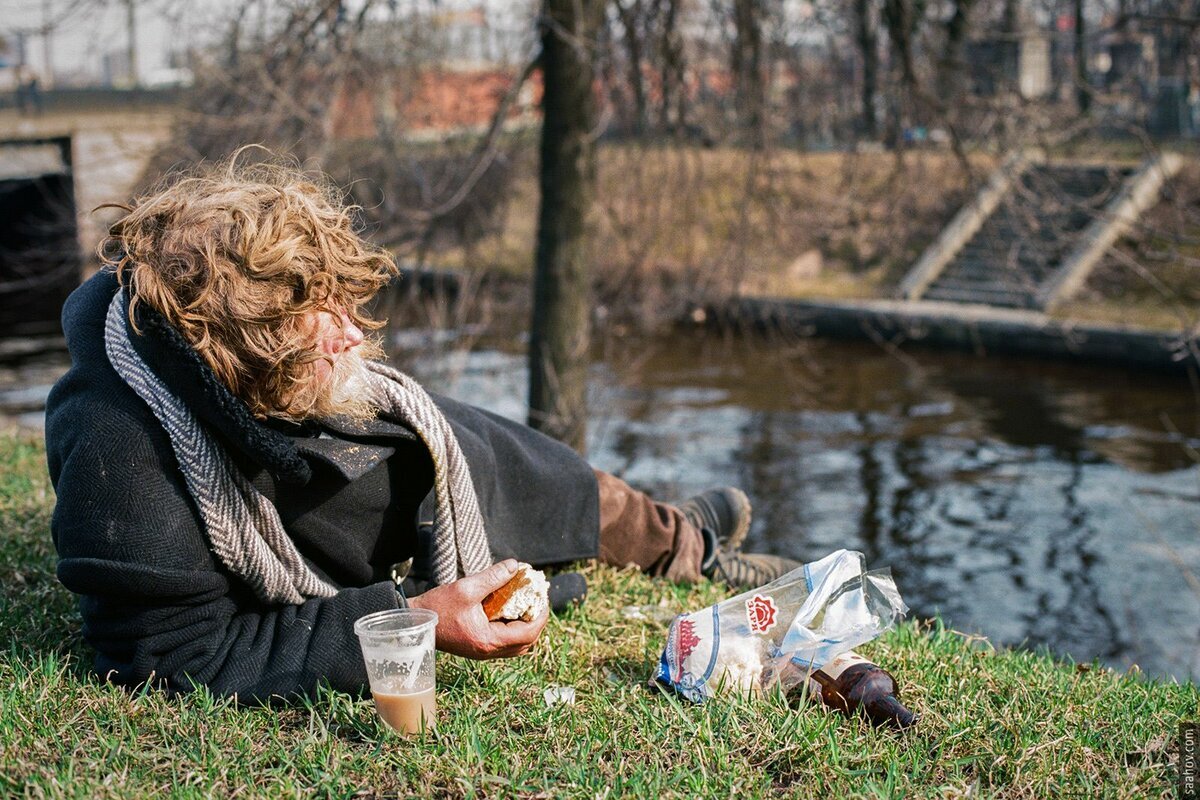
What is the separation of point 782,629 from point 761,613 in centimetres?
6

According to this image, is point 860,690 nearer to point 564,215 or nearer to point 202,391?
point 202,391

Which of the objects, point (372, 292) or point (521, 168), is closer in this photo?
point (372, 292)

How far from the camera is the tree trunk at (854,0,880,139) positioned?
28.0 ft

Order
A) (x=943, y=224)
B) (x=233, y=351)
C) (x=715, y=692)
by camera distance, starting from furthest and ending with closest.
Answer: (x=943, y=224)
(x=715, y=692)
(x=233, y=351)

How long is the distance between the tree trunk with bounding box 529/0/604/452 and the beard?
166 inches

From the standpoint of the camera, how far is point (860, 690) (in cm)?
265

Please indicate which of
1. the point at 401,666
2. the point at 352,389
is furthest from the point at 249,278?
the point at 401,666

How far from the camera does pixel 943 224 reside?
2138 centimetres

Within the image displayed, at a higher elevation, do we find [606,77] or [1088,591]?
[606,77]

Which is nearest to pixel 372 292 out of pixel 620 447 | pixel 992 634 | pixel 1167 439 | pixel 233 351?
pixel 233 351

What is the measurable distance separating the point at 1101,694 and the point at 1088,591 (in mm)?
5639

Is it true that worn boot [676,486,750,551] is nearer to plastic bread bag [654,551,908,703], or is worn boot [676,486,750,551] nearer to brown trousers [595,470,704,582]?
brown trousers [595,470,704,582]

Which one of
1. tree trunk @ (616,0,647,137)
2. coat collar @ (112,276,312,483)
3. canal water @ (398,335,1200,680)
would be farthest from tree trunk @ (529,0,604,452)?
coat collar @ (112,276,312,483)

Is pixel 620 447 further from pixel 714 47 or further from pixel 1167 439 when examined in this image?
pixel 1167 439
